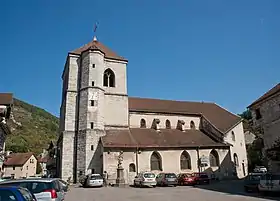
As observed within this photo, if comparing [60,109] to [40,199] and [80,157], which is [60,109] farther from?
[40,199]

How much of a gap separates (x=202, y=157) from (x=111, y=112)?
1266cm

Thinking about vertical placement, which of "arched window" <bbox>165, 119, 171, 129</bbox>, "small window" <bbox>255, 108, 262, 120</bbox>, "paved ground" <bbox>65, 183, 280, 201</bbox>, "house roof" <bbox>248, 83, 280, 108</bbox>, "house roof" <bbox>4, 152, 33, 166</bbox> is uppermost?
"house roof" <bbox>248, 83, 280, 108</bbox>

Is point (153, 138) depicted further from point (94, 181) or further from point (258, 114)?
point (258, 114)

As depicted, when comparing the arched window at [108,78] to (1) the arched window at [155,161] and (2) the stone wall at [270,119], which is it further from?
(2) the stone wall at [270,119]

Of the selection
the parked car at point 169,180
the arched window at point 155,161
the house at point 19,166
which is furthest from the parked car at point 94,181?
the house at point 19,166

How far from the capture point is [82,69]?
35312 millimetres

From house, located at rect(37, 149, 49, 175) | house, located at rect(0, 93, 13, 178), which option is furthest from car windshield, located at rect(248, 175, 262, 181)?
house, located at rect(37, 149, 49, 175)

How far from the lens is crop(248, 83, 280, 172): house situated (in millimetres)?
23141

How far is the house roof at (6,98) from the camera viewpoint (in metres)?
27.6

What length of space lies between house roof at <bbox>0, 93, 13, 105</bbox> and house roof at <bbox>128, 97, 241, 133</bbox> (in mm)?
14715

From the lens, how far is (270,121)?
24.8 metres

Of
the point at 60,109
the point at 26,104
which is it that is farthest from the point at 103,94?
the point at 26,104

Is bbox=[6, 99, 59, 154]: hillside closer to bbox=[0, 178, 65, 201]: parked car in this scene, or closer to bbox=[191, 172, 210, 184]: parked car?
bbox=[191, 172, 210, 184]: parked car

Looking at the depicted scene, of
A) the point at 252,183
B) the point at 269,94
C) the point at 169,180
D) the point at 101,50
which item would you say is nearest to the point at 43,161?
the point at 101,50
